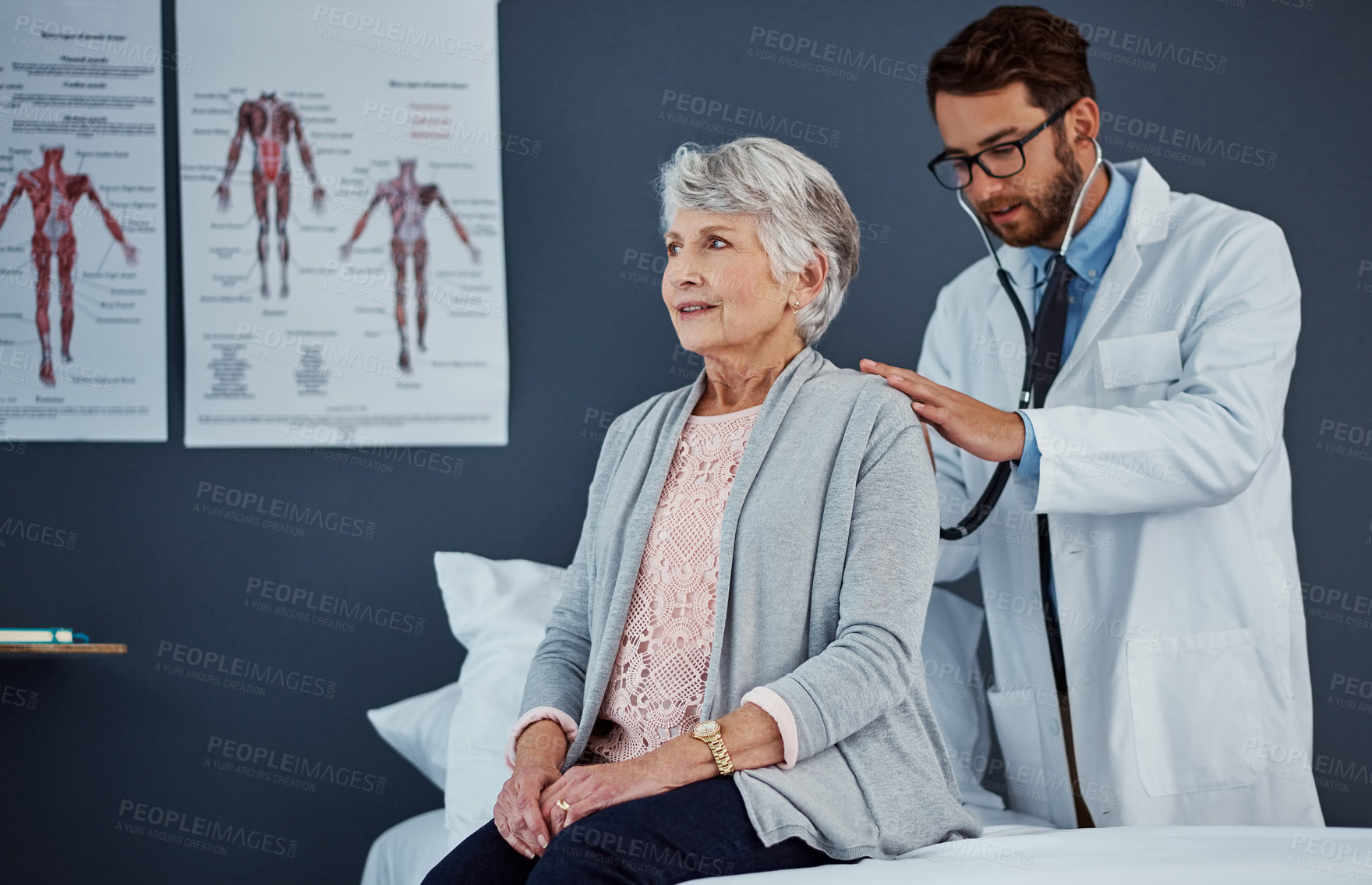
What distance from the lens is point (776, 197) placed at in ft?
5.05

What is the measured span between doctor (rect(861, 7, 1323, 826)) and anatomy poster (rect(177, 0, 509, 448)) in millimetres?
988

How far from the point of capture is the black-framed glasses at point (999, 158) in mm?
1900

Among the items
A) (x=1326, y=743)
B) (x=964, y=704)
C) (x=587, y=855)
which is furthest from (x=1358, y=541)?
(x=587, y=855)

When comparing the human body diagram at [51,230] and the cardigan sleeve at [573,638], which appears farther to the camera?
the human body diagram at [51,230]

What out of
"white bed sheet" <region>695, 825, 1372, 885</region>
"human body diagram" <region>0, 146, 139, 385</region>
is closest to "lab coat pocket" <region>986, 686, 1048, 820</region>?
"white bed sheet" <region>695, 825, 1372, 885</region>

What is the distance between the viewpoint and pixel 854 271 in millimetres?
1691

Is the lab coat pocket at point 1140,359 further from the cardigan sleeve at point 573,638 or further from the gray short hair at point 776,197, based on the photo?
the cardigan sleeve at point 573,638

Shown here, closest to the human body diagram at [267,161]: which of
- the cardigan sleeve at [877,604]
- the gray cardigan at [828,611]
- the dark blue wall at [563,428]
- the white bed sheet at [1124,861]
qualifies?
the dark blue wall at [563,428]

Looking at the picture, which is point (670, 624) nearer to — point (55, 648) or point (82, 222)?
point (55, 648)

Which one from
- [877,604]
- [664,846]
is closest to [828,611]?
[877,604]

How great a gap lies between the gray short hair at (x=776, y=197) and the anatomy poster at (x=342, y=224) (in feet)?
2.75

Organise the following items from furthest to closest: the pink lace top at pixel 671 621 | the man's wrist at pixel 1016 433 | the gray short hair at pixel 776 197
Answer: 1. the man's wrist at pixel 1016 433
2. the gray short hair at pixel 776 197
3. the pink lace top at pixel 671 621

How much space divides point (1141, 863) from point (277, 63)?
7.00ft

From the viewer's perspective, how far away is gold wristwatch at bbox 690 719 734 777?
1274 mm
